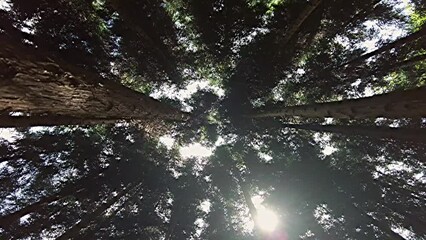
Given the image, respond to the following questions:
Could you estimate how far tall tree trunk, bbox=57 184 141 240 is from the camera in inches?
380

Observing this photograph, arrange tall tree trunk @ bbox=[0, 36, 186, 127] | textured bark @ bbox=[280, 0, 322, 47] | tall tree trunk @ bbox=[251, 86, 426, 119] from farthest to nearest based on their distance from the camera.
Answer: textured bark @ bbox=[280, 0, 322, 47], tall tree trunk @ bbox=[251, 86, 426, 119], tall tree trunk @ bbox=[0, 36, 186, 127]

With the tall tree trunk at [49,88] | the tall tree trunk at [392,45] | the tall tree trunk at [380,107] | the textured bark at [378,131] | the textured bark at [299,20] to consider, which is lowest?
the tall tree trunk at [49,88]

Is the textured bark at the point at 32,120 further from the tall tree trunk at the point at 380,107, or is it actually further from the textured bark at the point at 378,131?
the textured bark at the point at 378,131

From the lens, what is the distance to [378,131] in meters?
8.41

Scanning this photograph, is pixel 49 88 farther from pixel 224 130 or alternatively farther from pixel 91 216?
pixel 224 130

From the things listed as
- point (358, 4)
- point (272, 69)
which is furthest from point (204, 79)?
point (358, 4)

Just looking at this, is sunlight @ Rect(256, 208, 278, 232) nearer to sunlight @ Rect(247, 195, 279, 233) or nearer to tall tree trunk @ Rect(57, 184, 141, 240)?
sunlight @ Rect(247, 195, 279, 233)

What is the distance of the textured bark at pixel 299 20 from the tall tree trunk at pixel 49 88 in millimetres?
4762

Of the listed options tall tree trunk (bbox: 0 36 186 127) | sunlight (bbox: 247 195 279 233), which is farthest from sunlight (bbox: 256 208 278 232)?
tall tree trunk (bbox: 0 36 186 127)

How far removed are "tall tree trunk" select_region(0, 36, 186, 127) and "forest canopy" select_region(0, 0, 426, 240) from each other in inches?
8.5

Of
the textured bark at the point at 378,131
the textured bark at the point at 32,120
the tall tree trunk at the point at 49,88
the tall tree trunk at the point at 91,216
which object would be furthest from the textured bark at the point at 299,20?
the tall tree trunk at the point at 91,216

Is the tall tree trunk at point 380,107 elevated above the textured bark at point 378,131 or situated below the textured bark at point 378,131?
below

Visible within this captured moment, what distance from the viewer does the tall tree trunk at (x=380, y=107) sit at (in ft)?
16.4

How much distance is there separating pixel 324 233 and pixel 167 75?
720 cm
